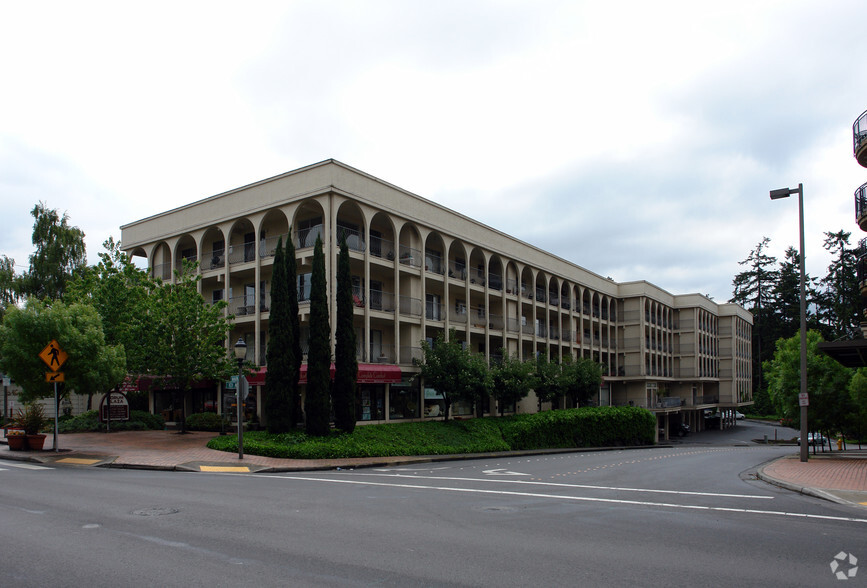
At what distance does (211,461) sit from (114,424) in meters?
12.7

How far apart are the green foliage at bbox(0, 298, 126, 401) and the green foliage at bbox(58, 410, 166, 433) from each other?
8297 mm

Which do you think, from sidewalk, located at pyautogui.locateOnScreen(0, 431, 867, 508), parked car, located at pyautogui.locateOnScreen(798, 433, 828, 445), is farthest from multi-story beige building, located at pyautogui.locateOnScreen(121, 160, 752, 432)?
parked car, located at pyautogui.locateOnScreen(798, 433, 828, 445)

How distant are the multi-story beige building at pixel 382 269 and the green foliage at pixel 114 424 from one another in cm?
357

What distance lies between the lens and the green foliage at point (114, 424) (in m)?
30.0

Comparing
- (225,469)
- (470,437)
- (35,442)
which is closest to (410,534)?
(225,469)

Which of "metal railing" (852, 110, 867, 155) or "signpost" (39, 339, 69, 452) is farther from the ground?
"metal railing" (852, 110, 867, 155)

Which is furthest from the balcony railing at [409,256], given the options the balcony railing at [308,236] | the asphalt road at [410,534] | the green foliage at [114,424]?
the asphalt road at [410,534]

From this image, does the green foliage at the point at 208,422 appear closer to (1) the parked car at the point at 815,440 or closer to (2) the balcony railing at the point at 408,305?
(2) the balcony railing at the point at 408,305

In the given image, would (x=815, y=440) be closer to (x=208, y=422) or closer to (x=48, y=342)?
(x=208, y=422)

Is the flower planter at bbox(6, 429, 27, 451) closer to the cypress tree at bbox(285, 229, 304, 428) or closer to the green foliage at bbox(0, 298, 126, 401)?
the green foliage at bbox(0, 298, 126, 401)

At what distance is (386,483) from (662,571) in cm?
1031

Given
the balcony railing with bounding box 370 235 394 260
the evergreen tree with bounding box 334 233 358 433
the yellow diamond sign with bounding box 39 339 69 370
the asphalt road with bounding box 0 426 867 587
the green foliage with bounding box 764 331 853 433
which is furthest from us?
the balcony railing with bounding box 370 235 394 260

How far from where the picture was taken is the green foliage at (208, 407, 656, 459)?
24000 mm

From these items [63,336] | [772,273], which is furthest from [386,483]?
[772,273]
